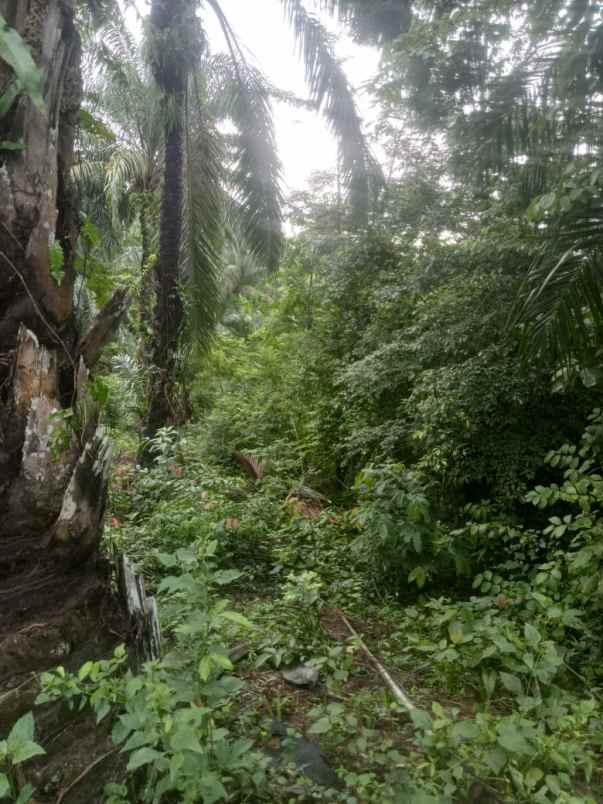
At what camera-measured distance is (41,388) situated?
2.49 m

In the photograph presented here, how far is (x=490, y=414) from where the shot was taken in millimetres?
5262

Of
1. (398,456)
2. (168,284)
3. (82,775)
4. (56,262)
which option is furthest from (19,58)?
(398,456)

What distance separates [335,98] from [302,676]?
Answer: 5.11 m

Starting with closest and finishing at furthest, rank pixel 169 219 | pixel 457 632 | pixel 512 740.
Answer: pixel 512 740, pixel 457 632, pixel 169 219

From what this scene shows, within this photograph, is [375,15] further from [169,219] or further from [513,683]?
[513,683]

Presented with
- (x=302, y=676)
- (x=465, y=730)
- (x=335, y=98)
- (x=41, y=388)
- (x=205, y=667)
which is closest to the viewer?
(x=205, y=667)

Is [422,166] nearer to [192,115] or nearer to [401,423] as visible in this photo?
[192,115]

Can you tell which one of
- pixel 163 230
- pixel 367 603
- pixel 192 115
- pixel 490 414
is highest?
pixel 192 115

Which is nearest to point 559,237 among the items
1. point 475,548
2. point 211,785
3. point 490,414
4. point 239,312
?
point 490,414

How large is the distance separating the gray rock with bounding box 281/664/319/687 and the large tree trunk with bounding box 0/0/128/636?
3.91 ft

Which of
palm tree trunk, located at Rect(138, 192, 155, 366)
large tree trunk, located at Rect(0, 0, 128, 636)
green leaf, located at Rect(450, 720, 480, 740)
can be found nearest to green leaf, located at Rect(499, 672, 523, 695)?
green leaf, located at Rect(450, 720, 480, 740)

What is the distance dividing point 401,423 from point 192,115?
4.14 meters

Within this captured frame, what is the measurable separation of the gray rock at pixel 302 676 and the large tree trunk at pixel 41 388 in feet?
3.91

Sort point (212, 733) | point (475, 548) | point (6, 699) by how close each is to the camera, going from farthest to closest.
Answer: point (475, 548) → point (6, 699) → point (212, 733)
